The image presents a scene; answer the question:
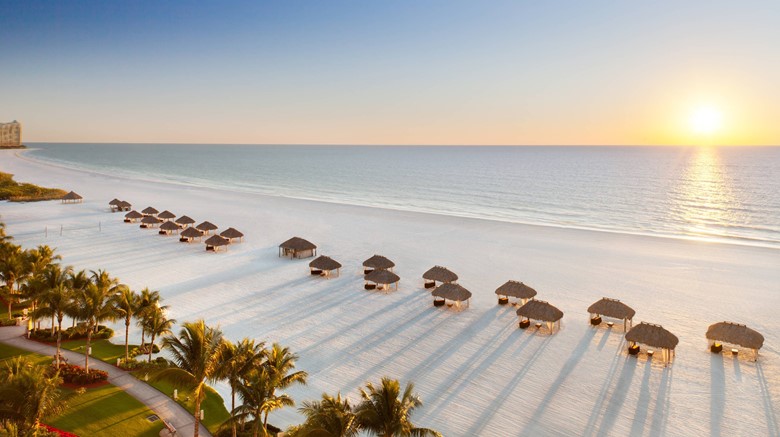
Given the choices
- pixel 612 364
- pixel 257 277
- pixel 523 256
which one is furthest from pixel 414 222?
pixel 612 364

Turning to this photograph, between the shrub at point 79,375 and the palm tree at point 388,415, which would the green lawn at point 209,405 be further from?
the palm tree at point 388,415

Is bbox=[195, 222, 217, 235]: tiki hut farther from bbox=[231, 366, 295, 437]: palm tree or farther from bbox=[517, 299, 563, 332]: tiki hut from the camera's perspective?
bbox=[231, 366, 295, 437]: palm tree

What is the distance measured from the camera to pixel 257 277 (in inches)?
1218

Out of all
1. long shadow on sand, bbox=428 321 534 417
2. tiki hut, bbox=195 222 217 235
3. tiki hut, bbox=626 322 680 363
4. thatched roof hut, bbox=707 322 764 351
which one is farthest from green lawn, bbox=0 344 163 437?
tiki hut, bbox=195 222 217 235

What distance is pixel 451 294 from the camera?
998 inches

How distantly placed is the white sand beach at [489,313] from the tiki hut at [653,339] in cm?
72

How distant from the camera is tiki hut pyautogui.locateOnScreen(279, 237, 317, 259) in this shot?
3562 cm

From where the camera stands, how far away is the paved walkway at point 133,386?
14.8 meters

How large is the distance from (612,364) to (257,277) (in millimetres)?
21869

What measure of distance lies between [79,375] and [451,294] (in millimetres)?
17232

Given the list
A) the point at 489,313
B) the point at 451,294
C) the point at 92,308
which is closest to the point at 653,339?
the point at 489,313

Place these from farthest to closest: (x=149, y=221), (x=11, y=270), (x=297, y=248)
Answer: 1. (x=149, y=221)
2. (x=297, y=248)
3. (x=11, y=270)

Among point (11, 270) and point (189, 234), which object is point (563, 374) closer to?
point (11, 270)

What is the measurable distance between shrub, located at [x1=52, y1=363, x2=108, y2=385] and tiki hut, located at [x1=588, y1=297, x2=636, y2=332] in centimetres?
2227
